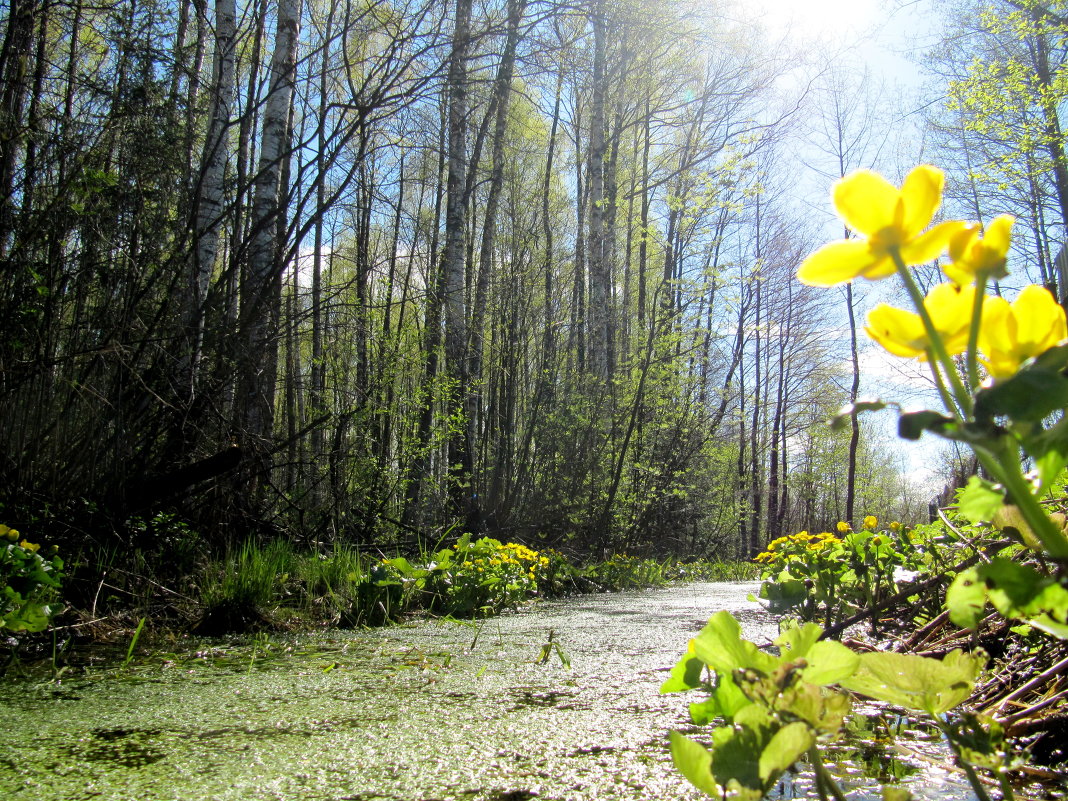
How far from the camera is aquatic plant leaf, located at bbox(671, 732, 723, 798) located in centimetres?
43

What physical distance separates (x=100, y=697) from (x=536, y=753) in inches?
39.0

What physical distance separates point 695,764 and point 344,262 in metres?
8.08

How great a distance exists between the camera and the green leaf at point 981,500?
12.7 inches

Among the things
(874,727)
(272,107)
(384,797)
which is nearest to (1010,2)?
(272,107)

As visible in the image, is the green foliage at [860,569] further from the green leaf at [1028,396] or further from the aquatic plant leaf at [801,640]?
the green leaf at [1028,396]

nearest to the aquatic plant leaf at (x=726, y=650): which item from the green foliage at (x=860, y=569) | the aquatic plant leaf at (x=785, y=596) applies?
the aquatic plant leaf at (x=785, y=596)

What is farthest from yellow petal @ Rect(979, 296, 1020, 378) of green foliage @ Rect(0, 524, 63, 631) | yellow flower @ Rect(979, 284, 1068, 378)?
green foliage @ Rect(0, 524, 63, 631)

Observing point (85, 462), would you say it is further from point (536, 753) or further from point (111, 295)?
point (536, 753)

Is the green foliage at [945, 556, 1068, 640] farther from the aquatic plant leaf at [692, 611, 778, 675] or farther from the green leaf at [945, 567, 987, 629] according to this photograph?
the aquatic plant leaf at [692, 611, 778, 675]

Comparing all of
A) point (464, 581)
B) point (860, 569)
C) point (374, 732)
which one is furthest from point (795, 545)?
point (374, 732)

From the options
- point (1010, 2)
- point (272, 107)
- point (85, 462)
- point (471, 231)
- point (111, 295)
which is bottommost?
point (85, 462)

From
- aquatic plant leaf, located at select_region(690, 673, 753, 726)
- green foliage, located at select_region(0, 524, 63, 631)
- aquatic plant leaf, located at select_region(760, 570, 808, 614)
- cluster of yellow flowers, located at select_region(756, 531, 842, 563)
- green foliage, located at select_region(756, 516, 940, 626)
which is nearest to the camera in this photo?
aquatic plant leaf, located at select_region(690, 673, 753, 726)

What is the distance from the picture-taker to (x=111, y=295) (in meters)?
2.56

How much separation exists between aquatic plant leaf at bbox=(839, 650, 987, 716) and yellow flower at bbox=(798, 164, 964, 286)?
259 mm
